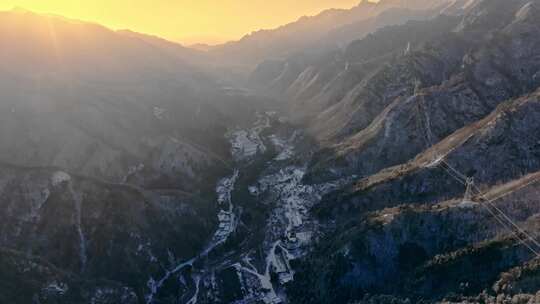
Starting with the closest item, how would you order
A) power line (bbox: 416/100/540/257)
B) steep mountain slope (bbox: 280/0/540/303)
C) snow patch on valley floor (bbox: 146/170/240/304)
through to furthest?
steep mountain slope (bbox: 280/0/540/303), power line (bbox: 416/100/540/257), snow patch on valley floor (bbox: 146/170/240/304)

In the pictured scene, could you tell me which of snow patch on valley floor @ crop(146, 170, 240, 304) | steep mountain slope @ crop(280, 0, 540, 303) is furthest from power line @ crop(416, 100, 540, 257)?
snow patch on valley floor @ crop(146, 170, 240, 304)

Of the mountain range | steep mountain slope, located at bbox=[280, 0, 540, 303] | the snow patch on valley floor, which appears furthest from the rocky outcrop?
steep mountain slope, located at bbox=[280, 0, 540, 303]

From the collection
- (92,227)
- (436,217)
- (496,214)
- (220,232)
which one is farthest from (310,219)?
(92,227)

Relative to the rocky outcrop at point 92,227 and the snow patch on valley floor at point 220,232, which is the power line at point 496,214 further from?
the rocky outcrop at point 92,227

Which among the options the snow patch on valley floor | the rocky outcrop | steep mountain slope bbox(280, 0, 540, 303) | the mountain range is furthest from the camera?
the rocky outcrop

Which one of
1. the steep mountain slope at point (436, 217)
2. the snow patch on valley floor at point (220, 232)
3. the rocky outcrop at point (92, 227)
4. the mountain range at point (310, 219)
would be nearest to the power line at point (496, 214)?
the steep mountain slope at point (436, 217)

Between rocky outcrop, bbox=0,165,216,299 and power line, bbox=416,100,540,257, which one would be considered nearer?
power line, bbox=416,100,540,257

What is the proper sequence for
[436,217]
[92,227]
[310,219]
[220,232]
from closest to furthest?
[436,217], [92,227], [310,219], [220,232]

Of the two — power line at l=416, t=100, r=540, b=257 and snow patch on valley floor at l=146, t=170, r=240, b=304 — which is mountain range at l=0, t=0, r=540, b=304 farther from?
snow patch on valley floor at l=146, t=170, r=240, b=304

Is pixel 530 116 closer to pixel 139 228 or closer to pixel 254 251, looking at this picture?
pixel 254 251

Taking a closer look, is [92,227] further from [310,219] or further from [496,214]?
[496,214]

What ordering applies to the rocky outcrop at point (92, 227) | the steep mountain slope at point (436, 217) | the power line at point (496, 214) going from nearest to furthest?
the steep mountain slope at point (436, 217) < the power line at point (496, 214) < the rocky outcrop at point (92, 227)

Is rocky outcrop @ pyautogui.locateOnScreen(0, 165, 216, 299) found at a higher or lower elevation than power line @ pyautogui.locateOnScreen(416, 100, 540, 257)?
higher
